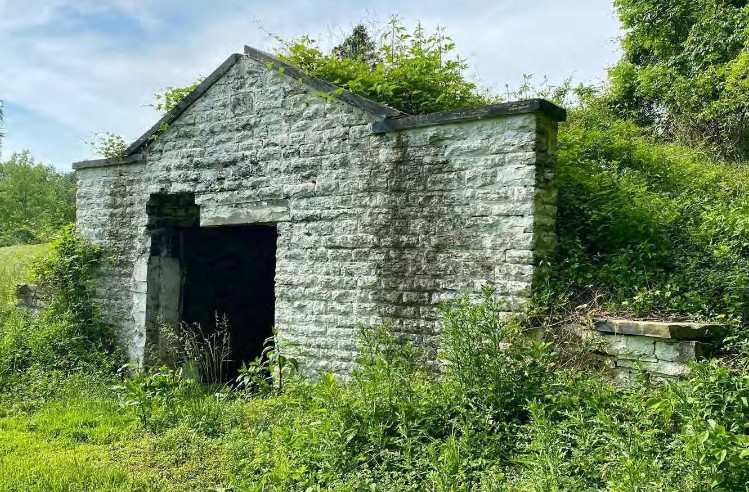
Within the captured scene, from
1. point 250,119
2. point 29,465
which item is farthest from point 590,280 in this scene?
point 29,465

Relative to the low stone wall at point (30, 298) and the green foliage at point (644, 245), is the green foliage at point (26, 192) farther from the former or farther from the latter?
the green foliage at point (644, 245)

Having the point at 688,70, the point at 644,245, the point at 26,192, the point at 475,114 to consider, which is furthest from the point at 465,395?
the point at 26,192

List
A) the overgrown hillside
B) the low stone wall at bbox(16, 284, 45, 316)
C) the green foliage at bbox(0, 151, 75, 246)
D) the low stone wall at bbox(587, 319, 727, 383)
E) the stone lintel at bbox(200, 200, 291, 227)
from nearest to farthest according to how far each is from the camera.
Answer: the overgrown hillside, the low stone wall at bbox(587, 319, 727, 383), the stone lintel at bbox(200, 200, 291, 227), the low stone wall at bbox(16, 284, 45, 316), the green foliage at bbox(0, 151, 75, 246)

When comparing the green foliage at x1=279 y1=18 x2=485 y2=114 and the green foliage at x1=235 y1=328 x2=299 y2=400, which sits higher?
the green foliage at x1=279 y1=18 x2=485 y2=114

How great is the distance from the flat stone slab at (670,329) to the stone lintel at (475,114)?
2.02 m

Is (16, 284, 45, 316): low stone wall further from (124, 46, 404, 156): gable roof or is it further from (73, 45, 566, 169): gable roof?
(124, 46, 404, 156): gable roof

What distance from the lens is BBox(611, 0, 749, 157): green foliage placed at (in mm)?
10969

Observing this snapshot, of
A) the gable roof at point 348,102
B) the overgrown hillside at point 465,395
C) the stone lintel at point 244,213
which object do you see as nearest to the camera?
the overgrown hillside at point 465,395

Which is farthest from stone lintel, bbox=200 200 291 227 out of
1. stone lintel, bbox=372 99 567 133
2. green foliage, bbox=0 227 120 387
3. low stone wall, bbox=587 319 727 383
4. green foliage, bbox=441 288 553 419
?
low stone wall, bbox=587 319 727 383

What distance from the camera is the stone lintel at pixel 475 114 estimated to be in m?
5.24

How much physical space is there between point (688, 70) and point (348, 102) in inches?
426

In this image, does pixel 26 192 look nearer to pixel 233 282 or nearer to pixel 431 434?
pixel 233 282

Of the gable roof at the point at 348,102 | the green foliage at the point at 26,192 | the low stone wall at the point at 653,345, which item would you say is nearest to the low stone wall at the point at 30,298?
the gable roof at the point at 348,102

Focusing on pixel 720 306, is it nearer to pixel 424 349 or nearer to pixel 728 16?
pixel 424 349
